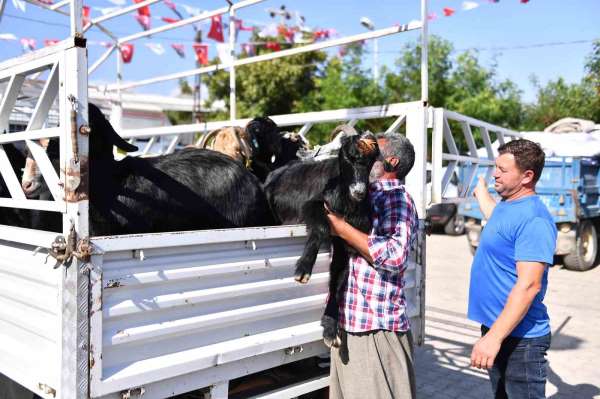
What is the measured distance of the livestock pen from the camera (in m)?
1.81

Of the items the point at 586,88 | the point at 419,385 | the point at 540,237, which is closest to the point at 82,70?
the point at 540,237

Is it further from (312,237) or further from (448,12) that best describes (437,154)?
(448,12)

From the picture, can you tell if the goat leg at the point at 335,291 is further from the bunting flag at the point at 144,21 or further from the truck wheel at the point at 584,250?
the truck wheel at the point at 584,250

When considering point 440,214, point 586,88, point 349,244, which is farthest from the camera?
point 586,88

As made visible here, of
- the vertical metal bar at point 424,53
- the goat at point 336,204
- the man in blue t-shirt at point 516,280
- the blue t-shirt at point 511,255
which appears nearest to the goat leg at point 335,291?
the goat at point 336,204

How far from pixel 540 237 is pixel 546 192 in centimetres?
887

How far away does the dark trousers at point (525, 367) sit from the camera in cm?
264

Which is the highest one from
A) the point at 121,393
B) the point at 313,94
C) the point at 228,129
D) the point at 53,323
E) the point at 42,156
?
the point at 313,94

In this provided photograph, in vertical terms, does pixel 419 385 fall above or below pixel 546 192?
below

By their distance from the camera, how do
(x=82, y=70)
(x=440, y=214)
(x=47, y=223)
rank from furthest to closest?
(x=440, y=214) → (x=47, y=223) → (x=82, y=70)

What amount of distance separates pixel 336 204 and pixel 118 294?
1119 millimetres

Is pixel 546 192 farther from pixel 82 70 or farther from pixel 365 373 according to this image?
pixel 82 70

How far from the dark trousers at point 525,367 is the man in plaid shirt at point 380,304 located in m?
0.53

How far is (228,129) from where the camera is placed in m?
4.04
